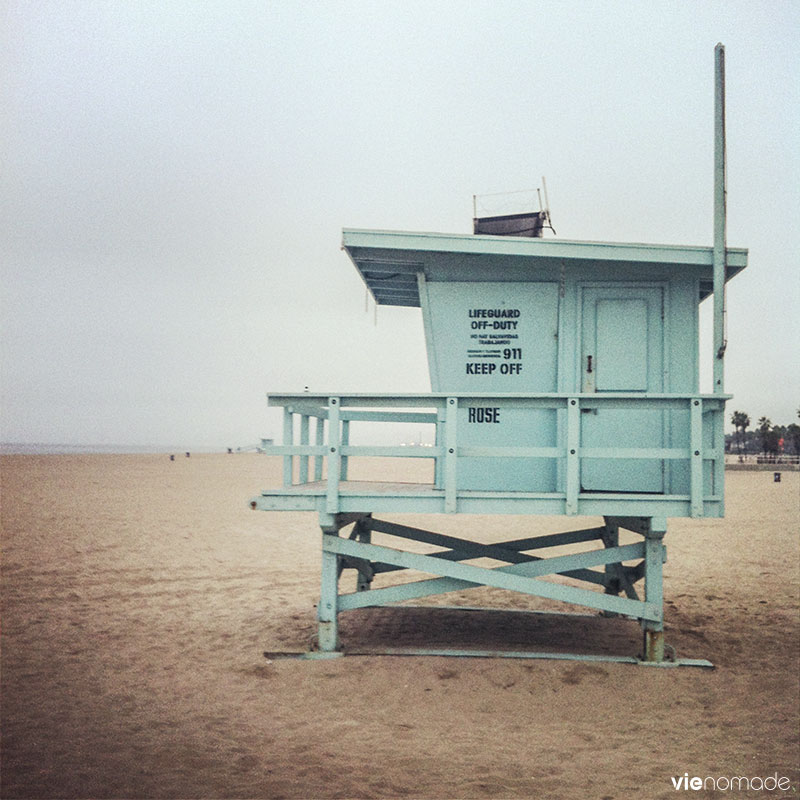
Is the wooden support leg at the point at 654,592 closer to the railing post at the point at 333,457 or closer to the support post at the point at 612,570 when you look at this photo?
the support post at the point at 612,570

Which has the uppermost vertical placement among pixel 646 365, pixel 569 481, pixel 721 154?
pixel 721 154

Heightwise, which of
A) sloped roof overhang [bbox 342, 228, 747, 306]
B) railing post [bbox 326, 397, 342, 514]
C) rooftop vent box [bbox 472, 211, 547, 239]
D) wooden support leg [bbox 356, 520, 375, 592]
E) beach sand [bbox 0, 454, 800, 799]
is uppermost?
rooftop vent box [bbox 472, 211, 547, 239]

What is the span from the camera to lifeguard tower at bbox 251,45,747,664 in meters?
6.65

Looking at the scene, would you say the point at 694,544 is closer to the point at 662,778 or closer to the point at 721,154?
the point at 721,154

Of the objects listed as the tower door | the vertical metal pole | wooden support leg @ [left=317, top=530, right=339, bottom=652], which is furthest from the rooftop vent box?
wooden support leg @ [left=317, top=530, right=339, bottom=652]

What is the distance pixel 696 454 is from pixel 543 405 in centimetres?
153

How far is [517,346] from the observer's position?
7684 millimetres

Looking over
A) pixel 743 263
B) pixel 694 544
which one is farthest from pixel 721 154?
pixel 694 544

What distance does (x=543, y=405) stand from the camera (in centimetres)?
665

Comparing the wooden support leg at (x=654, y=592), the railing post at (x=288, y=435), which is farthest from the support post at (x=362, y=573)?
the wooden support leg at (x=654, y=592)

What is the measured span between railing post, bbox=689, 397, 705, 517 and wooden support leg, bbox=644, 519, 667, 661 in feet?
1.68

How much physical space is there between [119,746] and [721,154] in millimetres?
7648

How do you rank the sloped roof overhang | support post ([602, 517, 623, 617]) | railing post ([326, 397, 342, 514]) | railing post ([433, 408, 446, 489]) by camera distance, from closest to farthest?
1. railing post ([326, 397, 342, 514])
2. railing post ([433, 408, 446, 489])
3. the sloped roof overhang
4. support post ([602, 517, 623, 617])

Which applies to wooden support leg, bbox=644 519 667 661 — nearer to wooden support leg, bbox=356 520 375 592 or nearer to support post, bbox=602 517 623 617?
support post, bbox=602 517 623 617
